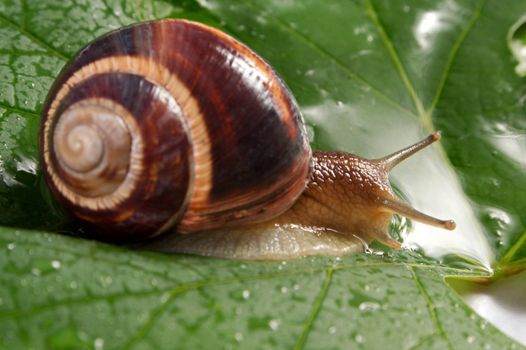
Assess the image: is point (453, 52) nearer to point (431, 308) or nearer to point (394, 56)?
point (394, 56)

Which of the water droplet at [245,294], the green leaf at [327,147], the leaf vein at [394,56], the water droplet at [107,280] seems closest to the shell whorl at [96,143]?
the green leaf at [327,147]

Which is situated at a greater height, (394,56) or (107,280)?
(394,56)

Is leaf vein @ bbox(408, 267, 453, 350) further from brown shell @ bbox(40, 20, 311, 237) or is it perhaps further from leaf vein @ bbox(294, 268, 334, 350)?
brown shell @ bbox(40, 20, 311, 237)

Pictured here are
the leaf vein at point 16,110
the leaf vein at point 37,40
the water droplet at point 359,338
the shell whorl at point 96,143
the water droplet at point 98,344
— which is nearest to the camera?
the water droplet at point 98,344

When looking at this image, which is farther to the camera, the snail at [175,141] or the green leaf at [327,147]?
the snail at [175,141]

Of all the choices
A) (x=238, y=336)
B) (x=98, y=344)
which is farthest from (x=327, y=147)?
(x=98, y=344)

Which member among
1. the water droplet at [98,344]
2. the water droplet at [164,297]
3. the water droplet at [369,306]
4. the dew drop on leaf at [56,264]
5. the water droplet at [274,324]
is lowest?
the water droplet at [98,344]

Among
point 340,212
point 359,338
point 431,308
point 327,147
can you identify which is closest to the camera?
point 359,338

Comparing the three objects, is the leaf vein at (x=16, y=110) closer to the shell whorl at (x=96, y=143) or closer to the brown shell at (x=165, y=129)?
the brown shell at (x=165, y=129)

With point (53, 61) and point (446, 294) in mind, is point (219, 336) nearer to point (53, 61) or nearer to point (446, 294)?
point (446, 294)
